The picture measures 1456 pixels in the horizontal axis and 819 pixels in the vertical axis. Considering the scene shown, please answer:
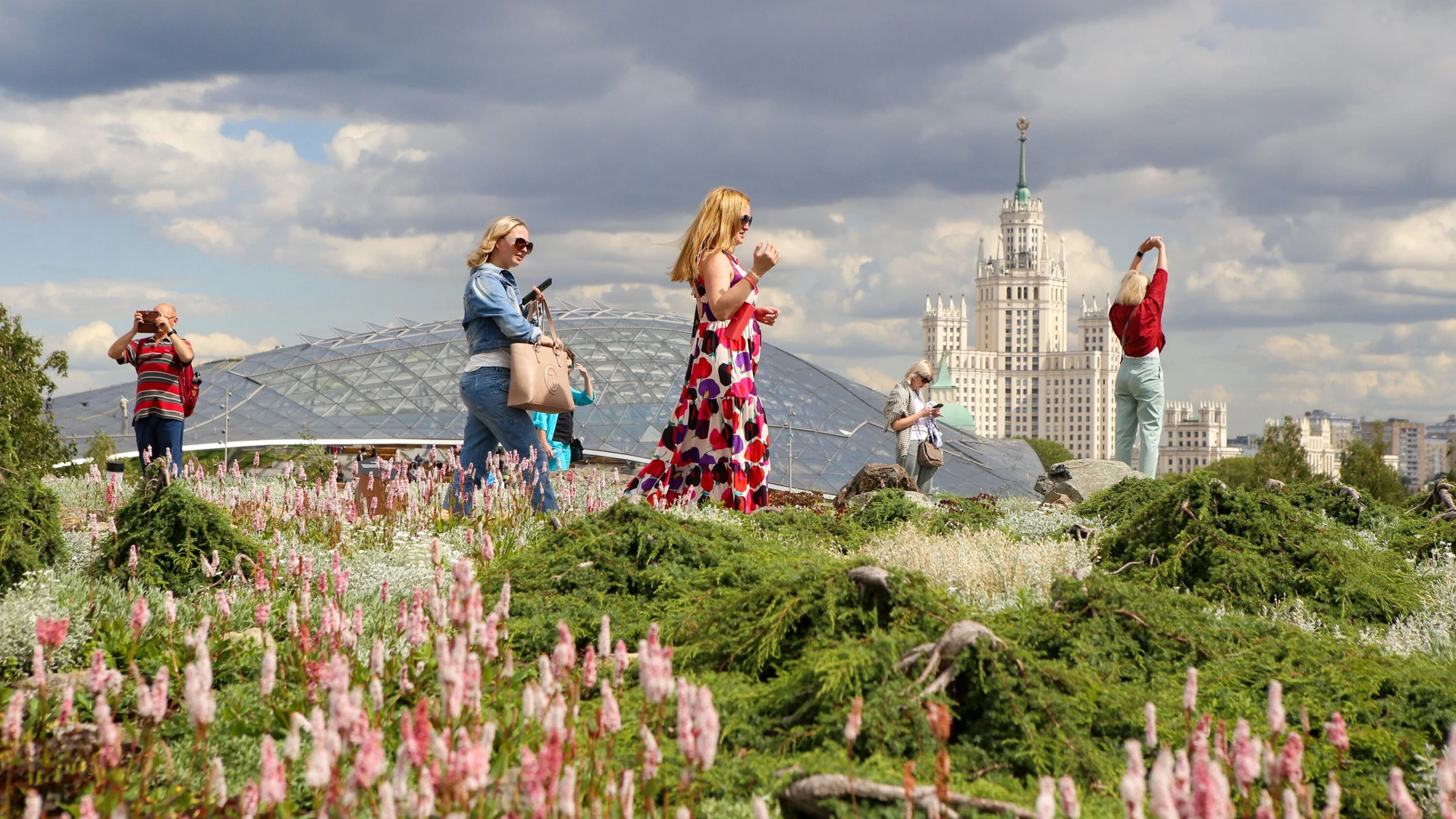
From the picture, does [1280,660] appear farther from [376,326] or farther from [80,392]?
[80,392]

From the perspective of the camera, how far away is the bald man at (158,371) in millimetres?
10688

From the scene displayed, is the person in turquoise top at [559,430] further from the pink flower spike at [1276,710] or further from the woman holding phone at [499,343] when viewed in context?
the pink flower spike at [1276,710]

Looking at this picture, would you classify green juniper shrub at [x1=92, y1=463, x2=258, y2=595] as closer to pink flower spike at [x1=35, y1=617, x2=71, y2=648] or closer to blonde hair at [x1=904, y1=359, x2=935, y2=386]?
pink flower spike at [x1=35, y1=617, x2=71, y2=648]

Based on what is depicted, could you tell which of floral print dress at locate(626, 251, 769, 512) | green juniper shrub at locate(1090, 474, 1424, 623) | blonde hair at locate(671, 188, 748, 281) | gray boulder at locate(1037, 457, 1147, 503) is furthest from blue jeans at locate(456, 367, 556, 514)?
gray boulder at locate(1037, 457, 1147, 503)

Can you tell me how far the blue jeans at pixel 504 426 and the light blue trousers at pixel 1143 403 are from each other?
6500mm

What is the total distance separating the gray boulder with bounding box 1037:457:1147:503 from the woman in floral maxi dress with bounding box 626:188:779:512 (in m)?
5.34

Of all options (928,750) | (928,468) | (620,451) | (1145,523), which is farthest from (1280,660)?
(620,451)

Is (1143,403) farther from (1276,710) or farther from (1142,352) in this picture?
(1276,710)

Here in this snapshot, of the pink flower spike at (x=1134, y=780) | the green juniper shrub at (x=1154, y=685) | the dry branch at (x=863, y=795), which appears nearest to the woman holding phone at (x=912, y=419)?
the green juniper shrub at (x=1154, y=685)

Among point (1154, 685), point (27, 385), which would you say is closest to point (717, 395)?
point (1154, 685)

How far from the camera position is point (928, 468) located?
13727mm

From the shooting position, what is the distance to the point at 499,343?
342 inches

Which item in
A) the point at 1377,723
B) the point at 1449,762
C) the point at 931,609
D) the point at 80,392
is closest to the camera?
the point at 1449,762

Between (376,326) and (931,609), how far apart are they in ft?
129
